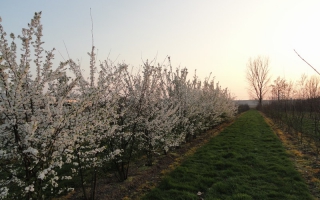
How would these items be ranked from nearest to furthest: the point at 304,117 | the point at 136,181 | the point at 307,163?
the point at 136,181, the point at 307,163, the point at 304,117

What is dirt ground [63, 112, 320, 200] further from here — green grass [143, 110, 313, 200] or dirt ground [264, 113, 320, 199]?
green grass [143, 110, 313, 200]

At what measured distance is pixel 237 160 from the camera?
8.34 metres

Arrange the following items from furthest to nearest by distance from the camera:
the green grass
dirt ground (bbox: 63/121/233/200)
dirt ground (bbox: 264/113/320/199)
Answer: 1. dirt ground (bbox: 264/113/320/199)
2. dirt ground (bbox: 63/121/233/200)
3. the green grass

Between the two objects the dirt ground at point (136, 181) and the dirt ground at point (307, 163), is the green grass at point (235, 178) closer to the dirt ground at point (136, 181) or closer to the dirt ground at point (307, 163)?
the dirt ground at point (307, 163)

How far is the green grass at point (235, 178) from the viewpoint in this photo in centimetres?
548

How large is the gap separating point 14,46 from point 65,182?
459cm

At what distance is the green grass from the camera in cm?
548

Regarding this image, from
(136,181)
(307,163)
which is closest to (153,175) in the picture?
(136,181)

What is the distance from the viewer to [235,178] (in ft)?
21.3

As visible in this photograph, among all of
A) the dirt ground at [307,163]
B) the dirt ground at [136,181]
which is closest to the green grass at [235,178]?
the dirt ground at [307,163]

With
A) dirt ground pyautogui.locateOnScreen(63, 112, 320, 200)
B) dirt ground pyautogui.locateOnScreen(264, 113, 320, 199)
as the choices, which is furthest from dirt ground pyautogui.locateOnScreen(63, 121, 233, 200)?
dirt ground pyautogui.locateOnScreen(264, 113, 320, 199)

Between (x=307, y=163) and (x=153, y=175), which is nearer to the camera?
(x=153, y=175)

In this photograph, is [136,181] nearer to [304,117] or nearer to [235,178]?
[235,178]

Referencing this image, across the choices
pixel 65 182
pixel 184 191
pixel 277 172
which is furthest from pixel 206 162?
pixel 65 182
